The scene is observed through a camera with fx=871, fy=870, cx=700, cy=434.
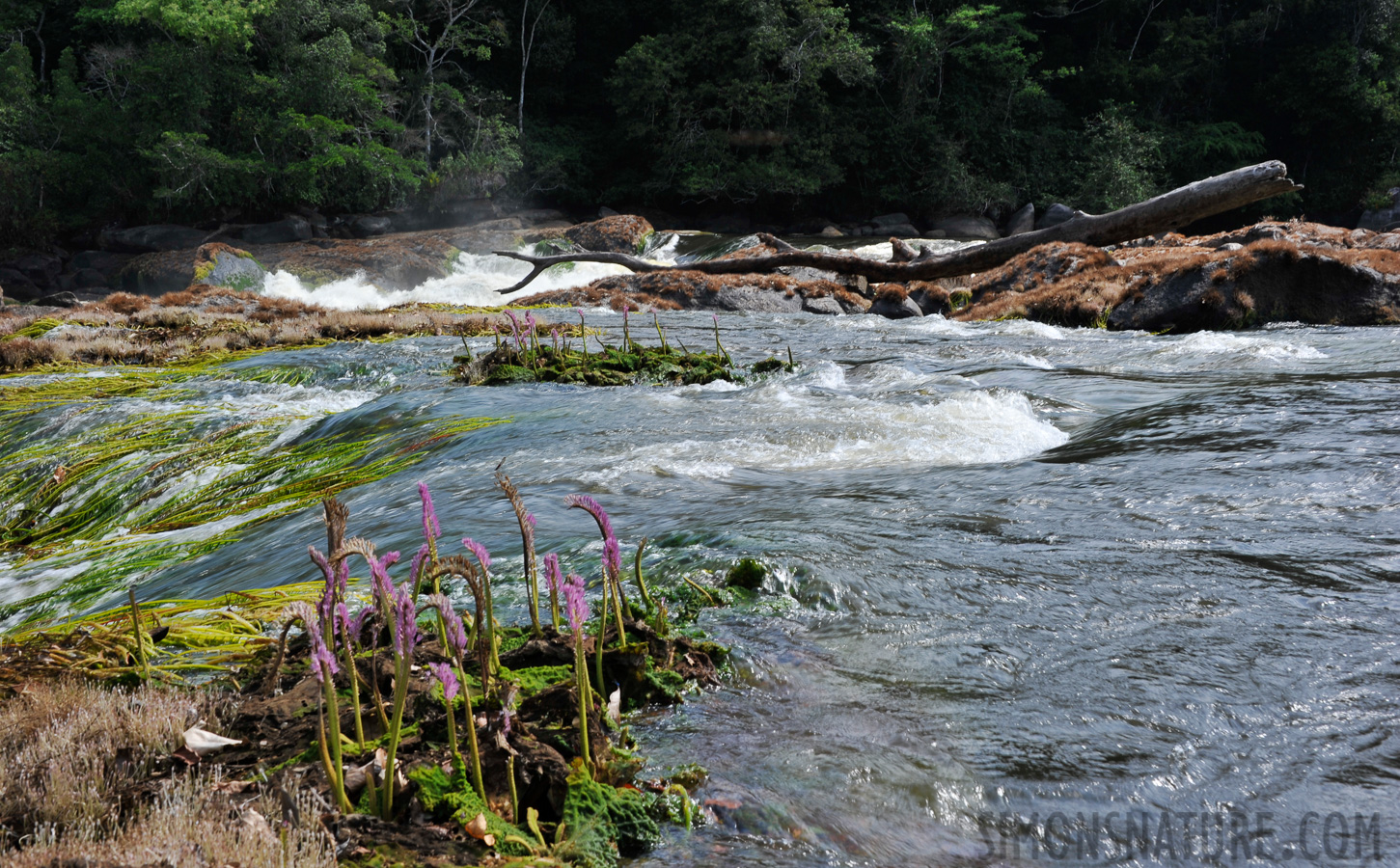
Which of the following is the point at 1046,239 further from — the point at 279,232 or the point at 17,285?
the point at 17,285

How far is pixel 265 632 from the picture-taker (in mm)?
2375

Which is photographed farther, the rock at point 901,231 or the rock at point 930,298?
the rock at point 901,231

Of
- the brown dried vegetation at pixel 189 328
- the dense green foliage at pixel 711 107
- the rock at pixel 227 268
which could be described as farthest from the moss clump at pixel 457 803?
the dense green foliage at pixel 711 107

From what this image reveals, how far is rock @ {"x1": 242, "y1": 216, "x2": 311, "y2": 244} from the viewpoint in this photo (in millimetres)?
28266

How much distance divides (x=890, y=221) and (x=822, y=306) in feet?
67.4

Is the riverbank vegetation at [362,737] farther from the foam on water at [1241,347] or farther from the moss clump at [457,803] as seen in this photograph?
the foam on water at [1241,347]

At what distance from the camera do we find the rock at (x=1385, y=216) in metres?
29.5

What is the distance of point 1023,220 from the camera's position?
3089 centimetres

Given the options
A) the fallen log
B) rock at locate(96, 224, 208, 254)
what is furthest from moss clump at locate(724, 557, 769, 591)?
rock at locate(96, 224, 208, 254)

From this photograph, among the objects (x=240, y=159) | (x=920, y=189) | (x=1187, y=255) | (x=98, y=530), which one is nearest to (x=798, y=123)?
(x=920, y=189)

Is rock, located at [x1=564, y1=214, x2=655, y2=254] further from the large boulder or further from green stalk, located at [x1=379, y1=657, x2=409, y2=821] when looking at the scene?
green stalk, located at [x1=379, y1=657, x2=409, y2=821]

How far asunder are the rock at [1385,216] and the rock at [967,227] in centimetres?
1218

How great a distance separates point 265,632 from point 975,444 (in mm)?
3391

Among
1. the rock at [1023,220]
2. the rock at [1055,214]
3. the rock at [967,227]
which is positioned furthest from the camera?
the rock at [1023,220]
